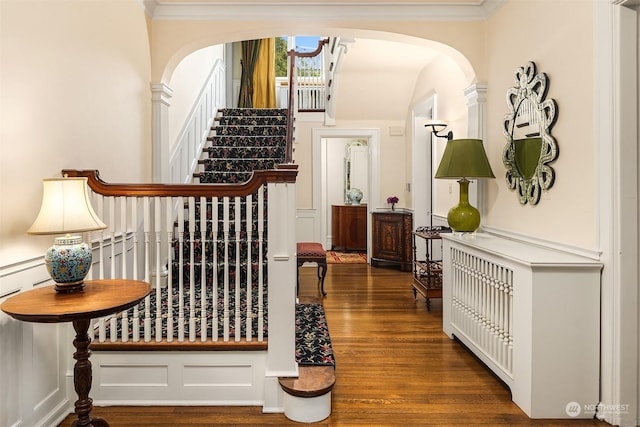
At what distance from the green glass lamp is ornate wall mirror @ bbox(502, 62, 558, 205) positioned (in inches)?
6.9

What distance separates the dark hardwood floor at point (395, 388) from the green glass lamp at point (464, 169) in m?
0.97

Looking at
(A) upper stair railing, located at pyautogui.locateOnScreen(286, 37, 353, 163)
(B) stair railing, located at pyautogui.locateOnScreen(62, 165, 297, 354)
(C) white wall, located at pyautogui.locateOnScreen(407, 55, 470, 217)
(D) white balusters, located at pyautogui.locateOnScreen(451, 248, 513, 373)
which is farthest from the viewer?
(A) upper stair railing, located at pyautogui.locateOnScreen(286, 37, 353, 163)

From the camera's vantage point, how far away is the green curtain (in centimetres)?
Answer: 802

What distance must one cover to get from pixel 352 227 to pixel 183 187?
625cm

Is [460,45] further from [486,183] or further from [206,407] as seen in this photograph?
[206,407]

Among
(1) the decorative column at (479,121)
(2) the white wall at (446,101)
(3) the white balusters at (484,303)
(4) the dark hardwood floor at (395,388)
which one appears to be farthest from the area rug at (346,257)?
(3) the white balusters at (484,303)

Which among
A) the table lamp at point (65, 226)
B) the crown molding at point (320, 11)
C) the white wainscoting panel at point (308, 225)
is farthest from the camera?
the white wainscoting panel at point (308, 225)

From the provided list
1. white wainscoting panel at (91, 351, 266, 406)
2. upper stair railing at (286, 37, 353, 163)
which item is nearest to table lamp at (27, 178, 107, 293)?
white wainscoting panel at (91, 351, 266, 406)

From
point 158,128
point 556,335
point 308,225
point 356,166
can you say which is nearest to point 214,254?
point 158,128

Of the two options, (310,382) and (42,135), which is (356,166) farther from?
(42,135)

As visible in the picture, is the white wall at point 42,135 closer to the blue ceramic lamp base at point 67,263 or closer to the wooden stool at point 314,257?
the blue ceramic lamp base at point 67,263

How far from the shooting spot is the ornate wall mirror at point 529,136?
106 inches

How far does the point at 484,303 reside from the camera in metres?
2.82

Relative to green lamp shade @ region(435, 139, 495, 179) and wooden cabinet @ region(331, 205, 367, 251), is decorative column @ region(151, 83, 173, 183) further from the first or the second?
wooden cabinet @ region(331, 205, 367, 251)
